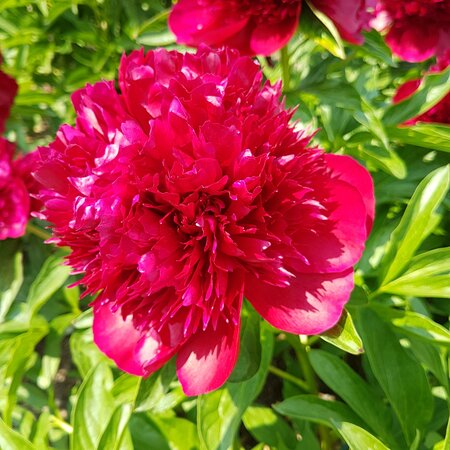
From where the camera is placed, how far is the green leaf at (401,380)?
30.6 inches

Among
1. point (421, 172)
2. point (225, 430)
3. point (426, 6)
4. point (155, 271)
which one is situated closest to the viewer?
point (155, 271)

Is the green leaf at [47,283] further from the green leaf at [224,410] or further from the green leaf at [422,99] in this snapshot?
the green leaf at [422,99]

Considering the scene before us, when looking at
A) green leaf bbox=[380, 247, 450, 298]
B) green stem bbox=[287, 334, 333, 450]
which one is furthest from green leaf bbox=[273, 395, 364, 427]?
green leaf bbox=[380, 247, 450, 298]

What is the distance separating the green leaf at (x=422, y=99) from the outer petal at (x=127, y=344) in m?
0.60

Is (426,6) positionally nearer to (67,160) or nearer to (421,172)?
(421,172)

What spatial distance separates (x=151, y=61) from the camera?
0.66 meters

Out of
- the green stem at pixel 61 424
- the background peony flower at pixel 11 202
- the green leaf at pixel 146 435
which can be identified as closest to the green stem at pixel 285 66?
the background peony flower at pixel 11 202

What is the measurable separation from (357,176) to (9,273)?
2.95 ft

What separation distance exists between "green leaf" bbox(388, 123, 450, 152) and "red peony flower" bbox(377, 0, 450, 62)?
161 millimetres

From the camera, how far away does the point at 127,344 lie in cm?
67

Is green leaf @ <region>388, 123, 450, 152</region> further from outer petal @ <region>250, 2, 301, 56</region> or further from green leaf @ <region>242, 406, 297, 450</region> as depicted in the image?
green leaf @ <region>242, 406, 297, 450</region>

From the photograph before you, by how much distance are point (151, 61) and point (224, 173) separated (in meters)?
0.18

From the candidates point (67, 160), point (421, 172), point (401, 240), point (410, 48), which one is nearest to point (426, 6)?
point (410, 48)

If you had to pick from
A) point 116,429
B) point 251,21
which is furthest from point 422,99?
point 116,429
